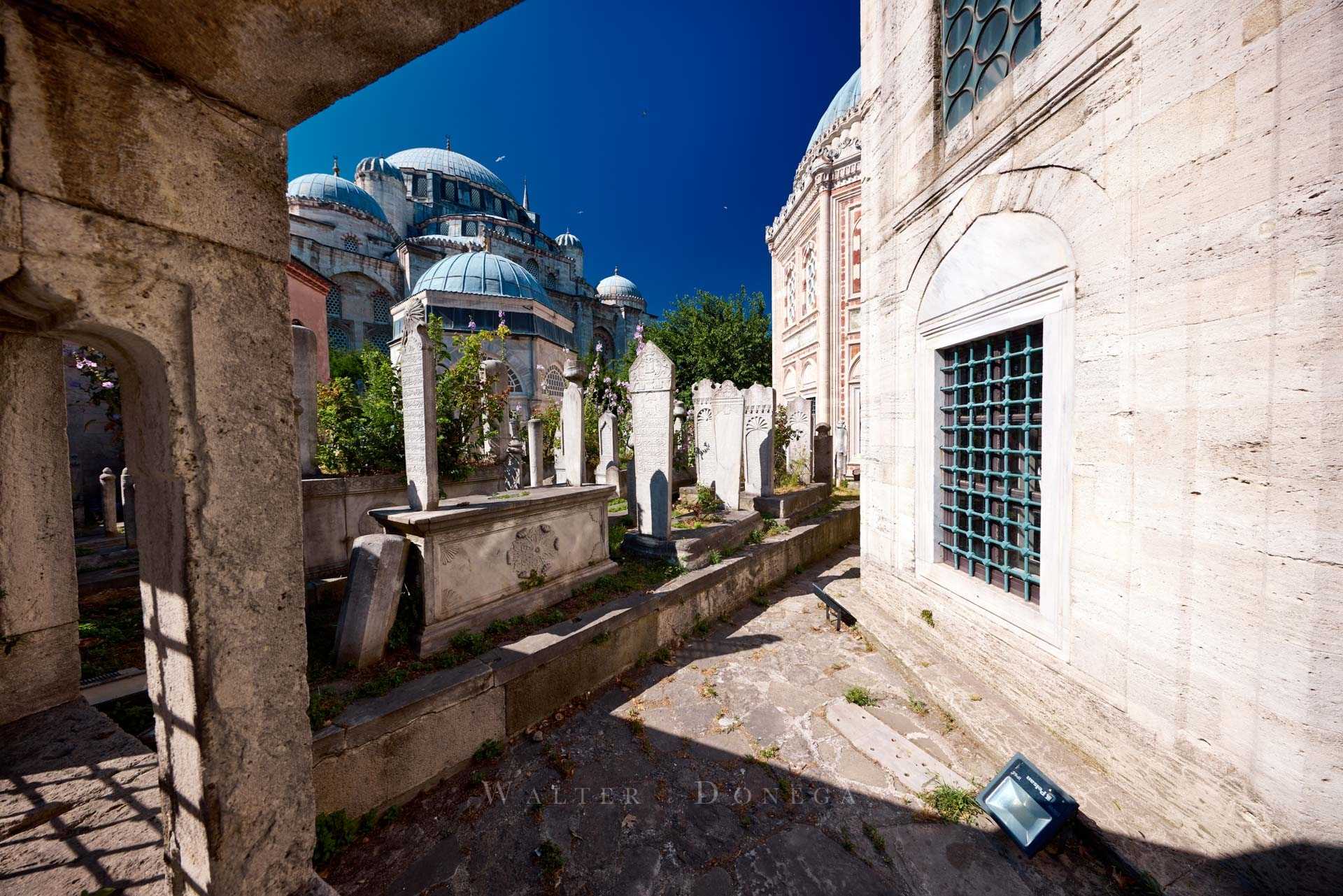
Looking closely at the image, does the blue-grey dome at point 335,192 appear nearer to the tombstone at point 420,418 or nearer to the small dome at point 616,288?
the small dome at point 616,288

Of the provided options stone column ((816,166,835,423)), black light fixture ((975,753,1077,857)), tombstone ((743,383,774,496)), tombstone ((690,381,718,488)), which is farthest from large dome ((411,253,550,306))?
black light fixture ((975,753,1077,857))

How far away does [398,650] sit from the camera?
3254 millimetres

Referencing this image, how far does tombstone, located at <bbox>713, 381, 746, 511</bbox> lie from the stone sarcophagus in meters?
3.14

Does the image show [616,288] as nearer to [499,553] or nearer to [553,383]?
[553,383]

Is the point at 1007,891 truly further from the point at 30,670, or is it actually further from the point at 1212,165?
the point at 30,670

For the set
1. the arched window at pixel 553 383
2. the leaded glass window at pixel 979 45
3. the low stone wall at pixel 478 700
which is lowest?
the low stone wall at pixel 478 700

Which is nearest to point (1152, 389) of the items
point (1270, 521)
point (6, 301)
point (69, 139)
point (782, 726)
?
point (1270, 521)

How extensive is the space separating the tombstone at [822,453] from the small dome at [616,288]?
33.3 m

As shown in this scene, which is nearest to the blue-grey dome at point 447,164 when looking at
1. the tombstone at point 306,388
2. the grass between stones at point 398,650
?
the tombstone at point 306,388

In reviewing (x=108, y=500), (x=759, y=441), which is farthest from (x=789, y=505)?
(x=108, y=500)

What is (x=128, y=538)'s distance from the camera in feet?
18.5

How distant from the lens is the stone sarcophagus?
3318mm

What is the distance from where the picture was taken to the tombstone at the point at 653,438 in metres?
5.55

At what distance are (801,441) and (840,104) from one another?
54.0 ft
